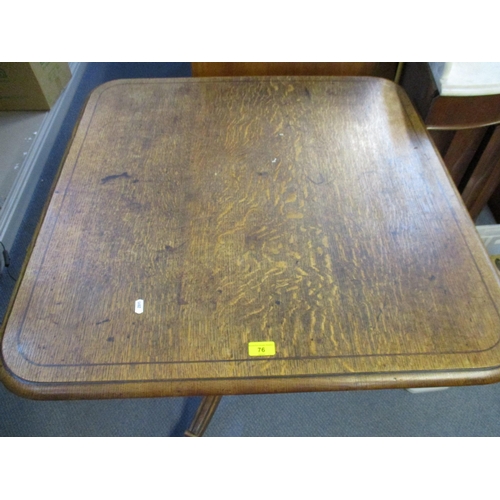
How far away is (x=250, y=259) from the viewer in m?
0.70

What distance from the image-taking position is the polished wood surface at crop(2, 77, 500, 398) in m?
0.59

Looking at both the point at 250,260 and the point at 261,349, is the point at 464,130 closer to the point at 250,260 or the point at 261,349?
the point at 250,260

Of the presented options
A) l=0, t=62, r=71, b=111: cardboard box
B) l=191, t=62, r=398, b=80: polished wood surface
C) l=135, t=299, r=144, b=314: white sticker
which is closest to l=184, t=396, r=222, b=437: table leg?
l=135, t=299, r=144, b=314: white sticker

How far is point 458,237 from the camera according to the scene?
74 centimetres

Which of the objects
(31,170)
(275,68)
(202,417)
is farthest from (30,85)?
(202,417)

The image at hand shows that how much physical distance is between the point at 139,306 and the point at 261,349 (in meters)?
0.20

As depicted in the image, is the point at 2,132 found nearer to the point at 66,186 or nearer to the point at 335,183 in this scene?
the point at 66,186

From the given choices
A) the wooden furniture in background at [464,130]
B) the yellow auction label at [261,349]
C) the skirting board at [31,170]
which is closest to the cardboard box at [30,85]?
the skirting board at [31,170]

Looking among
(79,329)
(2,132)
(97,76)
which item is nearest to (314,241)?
(79,329)

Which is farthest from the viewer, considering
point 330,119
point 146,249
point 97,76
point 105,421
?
point 97,76

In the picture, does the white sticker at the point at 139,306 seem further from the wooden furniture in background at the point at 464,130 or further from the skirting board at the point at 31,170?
the skirting board at the point at 31,170

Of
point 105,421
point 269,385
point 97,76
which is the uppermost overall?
point 269,385

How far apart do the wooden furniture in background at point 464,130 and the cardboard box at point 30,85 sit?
1.42 meters

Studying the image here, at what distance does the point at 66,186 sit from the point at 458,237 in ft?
2.38
